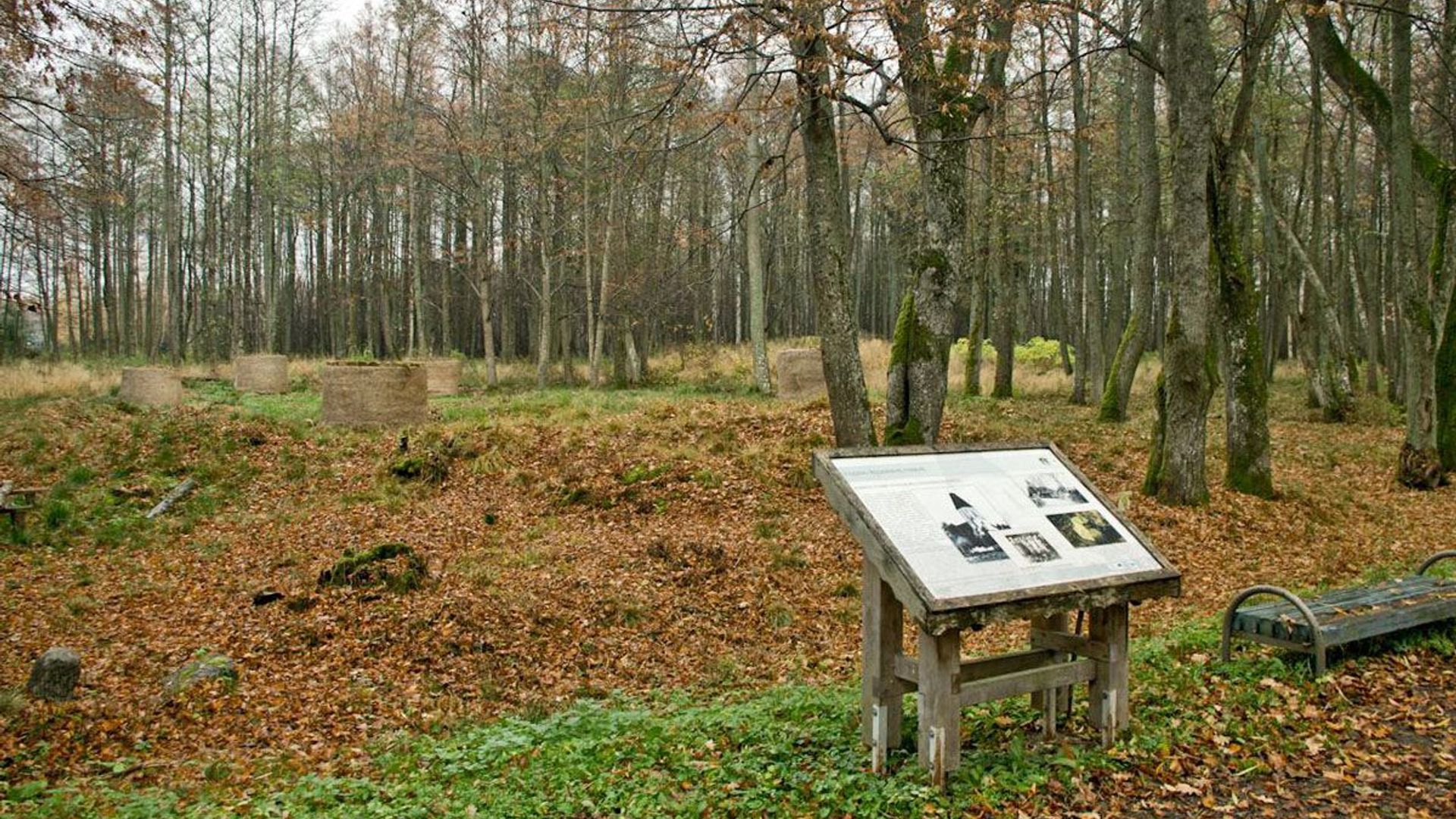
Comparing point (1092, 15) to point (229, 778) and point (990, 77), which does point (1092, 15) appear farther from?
point (229, 778)

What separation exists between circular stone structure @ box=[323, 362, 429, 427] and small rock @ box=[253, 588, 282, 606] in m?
6.67

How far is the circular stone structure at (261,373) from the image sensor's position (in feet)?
73.8

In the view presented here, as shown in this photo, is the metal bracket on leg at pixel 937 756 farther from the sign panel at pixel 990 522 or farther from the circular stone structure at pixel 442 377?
the circular stone structure at pixel 442 377

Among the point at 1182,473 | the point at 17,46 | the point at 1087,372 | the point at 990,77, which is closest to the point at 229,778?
the point at 17,46

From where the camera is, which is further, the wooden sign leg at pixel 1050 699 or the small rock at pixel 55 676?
the small rock at pixel 55 676

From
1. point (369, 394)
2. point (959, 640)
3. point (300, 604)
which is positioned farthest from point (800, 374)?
point (959, 640)

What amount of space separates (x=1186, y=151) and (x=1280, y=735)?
23.9 ft

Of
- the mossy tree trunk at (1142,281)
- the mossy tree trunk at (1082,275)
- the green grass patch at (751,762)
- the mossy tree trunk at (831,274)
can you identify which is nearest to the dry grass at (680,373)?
the mossy tree trunk at (1082,275)

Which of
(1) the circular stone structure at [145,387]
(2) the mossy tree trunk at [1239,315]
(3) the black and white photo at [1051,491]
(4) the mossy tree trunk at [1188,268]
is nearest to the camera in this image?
(3) the black and white photo at [1051,491]

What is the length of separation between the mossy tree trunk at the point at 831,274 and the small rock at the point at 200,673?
266 inches

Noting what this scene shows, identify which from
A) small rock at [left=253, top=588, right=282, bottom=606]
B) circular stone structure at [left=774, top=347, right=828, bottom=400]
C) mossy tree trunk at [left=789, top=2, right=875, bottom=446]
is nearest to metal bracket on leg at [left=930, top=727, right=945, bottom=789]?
small rock at [left=253, top=588, right=282, bottom=606]

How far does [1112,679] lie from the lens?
14.9 feet

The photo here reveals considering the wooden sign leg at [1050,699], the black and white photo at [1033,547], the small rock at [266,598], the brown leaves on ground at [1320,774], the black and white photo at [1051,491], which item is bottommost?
the small rock at [266,598]

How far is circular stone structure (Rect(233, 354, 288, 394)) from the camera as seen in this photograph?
22.5 metres
